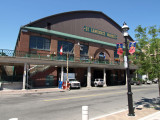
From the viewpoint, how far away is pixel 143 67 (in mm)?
8969

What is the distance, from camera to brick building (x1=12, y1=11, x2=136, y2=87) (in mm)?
26844

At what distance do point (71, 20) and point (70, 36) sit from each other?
576 centimetres

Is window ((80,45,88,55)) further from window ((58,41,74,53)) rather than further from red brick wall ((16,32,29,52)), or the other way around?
red brick wall ((16,32,29,52))

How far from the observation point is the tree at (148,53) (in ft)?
27.8

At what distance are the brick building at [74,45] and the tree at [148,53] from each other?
16.8 m

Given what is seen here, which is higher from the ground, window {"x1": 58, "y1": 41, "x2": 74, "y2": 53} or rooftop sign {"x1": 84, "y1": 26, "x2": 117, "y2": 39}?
rooftop sign {"x1": 84, "y1": 26, "x2": 117, "y2": 39}

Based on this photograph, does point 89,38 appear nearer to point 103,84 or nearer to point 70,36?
point 70,36

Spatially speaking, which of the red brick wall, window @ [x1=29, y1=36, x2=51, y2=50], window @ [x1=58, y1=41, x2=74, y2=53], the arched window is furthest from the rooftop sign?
the red brick wall

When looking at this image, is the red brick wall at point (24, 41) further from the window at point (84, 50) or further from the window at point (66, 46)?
the window at point (84, 50)

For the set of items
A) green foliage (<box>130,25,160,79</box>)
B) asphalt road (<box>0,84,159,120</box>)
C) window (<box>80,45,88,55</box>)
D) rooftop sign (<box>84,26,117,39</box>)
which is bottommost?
asphalt road (<box>0,84,159,120</box>)

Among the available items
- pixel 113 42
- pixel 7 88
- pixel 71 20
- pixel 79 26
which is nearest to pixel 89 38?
pixel 79 26

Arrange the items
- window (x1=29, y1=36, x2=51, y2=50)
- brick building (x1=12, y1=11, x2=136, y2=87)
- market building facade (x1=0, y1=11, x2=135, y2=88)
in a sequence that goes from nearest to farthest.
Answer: market building facade (x1=0, y1=11, x2=135, y2=88)
brick building (x1=12, y1=11, x2=136, y2=87)
window (x1=29, y1=36, x2=51, y2=50)

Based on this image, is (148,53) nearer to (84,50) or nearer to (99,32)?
(84,50)

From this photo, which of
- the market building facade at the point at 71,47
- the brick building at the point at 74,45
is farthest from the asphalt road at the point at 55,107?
the brick building at the point at 74,45
